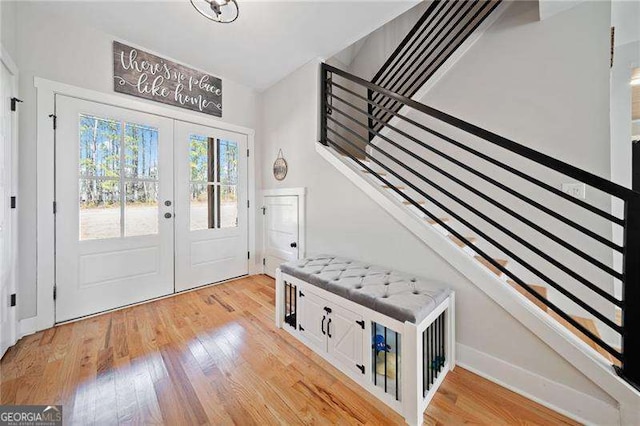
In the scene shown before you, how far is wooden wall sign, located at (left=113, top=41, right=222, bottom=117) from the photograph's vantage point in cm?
232

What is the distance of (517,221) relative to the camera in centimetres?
192

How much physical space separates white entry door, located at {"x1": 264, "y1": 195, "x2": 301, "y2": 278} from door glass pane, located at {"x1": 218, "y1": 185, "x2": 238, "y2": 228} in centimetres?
42

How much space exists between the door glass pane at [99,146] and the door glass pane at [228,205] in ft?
3.53

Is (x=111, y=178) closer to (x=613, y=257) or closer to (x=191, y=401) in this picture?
(x=191, y=401)

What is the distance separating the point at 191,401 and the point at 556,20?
11.8 feet

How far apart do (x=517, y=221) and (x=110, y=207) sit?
3742 millimetres

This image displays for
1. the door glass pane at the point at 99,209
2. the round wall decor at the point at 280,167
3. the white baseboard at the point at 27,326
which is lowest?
the white baseboard at the point at 27,326

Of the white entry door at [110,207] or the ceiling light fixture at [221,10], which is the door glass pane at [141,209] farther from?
the ceiling light fixture at [221,10]

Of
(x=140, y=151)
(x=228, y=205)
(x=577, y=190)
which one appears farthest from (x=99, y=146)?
(x=577, y=190)

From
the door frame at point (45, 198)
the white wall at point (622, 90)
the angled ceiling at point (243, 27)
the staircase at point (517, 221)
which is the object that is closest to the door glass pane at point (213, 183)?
the angled ceiling at point (243, 27)

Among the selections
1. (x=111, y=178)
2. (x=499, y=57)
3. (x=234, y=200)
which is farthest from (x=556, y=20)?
(x=111, y=178)

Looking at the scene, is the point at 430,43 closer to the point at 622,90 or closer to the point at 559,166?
the point at 622,90

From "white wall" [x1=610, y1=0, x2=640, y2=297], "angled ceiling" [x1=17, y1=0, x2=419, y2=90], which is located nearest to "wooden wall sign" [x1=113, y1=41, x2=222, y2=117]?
"angled ceiling" [x1=17, y1=0, x2=419, y2=90]

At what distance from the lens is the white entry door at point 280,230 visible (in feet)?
9.39
